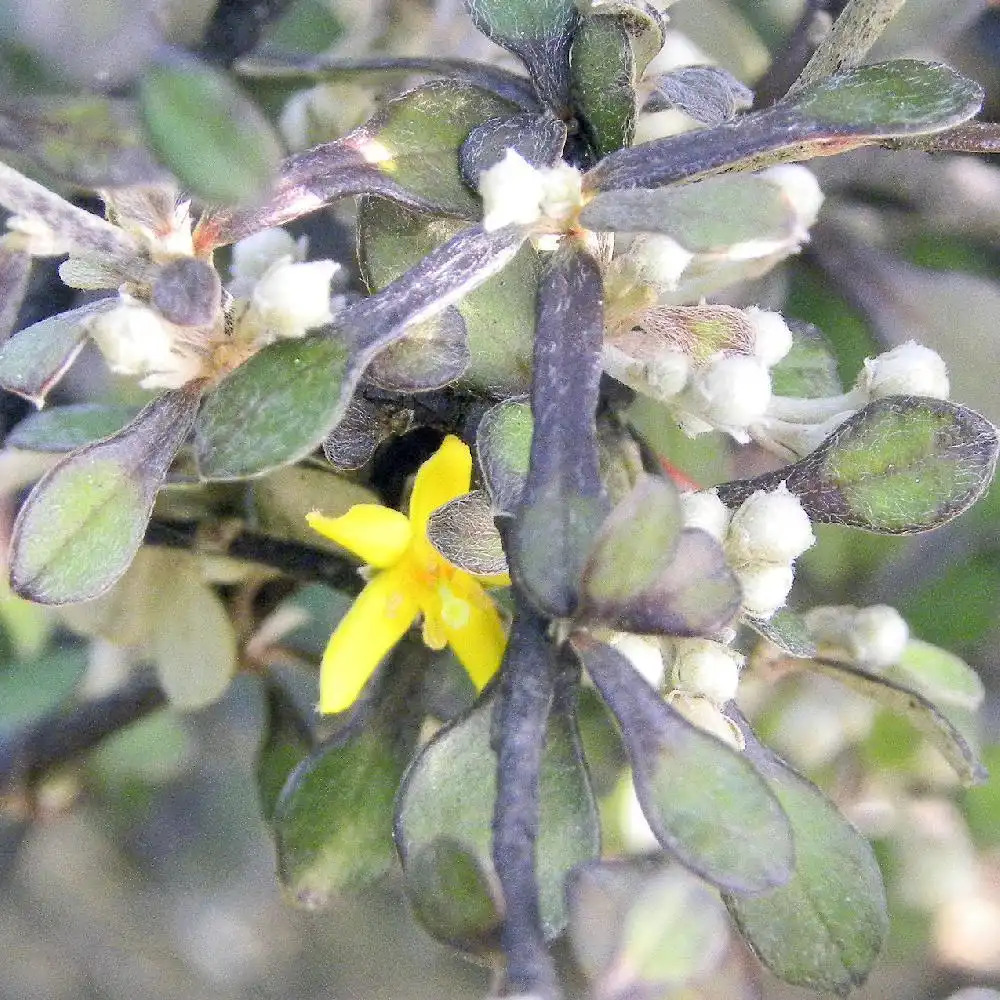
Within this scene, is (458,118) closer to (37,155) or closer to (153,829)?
(37,155)

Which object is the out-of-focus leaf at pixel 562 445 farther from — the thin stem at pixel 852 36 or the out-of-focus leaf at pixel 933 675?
the out-of-focus leaf at pixel 933 675

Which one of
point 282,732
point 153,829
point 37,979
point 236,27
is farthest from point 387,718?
point 37,979

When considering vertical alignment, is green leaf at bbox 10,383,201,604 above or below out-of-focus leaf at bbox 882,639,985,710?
above

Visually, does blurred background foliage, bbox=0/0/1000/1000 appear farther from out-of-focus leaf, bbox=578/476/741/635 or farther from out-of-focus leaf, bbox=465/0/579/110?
out-of-focus leaf, bbox=578/476/741/635

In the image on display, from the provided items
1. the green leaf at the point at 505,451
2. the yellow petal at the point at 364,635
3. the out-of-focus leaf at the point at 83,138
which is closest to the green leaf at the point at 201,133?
the out-of-focus leaf at the point at 83,138

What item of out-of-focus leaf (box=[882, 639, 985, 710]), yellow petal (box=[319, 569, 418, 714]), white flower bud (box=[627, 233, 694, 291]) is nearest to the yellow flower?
yellow petal (box=[319, 569, 418, 714])

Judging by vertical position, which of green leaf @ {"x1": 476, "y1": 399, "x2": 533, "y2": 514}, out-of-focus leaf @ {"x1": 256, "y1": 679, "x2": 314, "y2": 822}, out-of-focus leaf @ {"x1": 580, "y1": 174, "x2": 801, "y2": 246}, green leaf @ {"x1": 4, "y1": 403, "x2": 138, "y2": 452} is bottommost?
out-of-focus leaf @ {"x1": 256, "y1": 679, "x2": 314, "y2": 822}

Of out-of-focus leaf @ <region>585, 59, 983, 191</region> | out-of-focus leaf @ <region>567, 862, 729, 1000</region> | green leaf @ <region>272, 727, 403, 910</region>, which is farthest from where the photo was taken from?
green leaf @ <region>272, 727, 403, 910</region>
